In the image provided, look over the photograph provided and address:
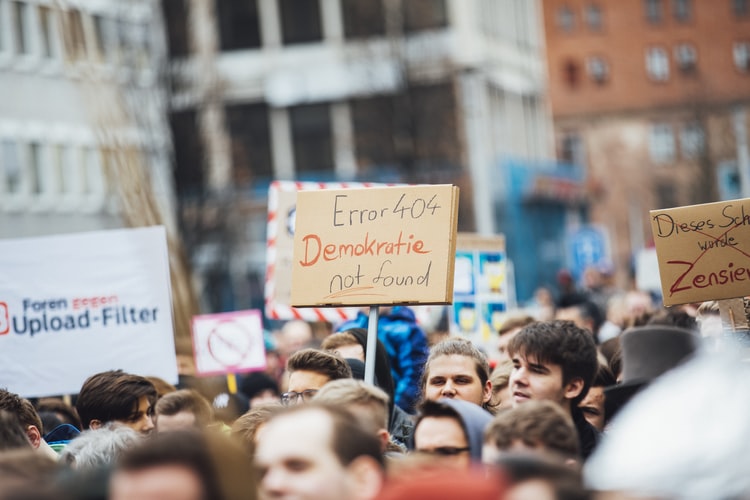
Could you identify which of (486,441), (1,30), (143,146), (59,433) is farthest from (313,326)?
(486,441)

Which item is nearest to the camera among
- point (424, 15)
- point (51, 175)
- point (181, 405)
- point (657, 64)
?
point (181, 405)

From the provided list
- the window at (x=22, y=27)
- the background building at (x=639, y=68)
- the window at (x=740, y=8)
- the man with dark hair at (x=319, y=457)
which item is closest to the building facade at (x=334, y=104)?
the window at (x=22, y=27)

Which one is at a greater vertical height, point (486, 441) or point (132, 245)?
point (132, 245)

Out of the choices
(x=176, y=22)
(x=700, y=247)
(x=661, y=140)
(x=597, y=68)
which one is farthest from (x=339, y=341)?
(x=597, y=68)

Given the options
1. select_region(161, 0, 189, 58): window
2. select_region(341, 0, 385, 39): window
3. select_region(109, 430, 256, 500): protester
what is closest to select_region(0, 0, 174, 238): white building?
select_region(161, 0, 189, 58): window

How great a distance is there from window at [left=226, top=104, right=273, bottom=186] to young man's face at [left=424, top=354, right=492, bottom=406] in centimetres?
4768

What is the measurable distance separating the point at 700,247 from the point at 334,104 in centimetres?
4880

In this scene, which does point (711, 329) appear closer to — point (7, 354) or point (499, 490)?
point (7, 354)

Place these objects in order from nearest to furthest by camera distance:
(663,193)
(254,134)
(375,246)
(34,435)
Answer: (34,435) → (375,246) → (254,134) → (663,193)

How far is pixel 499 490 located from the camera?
481 cm

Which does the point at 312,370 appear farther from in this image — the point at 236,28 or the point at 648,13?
the point at 648,13

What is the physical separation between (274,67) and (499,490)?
2188 inches

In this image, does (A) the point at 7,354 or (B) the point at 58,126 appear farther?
(B) the point at 58,126

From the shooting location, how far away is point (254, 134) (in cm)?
5916
